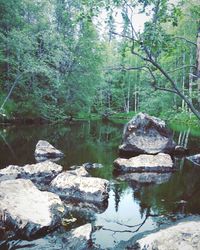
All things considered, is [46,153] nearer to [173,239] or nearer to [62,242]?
[62,242]

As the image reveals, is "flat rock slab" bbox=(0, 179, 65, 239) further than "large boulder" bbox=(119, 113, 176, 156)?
No

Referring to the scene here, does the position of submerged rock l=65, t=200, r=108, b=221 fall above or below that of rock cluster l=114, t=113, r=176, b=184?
below

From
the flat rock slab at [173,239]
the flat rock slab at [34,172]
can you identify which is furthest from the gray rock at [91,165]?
the flat rock slab at [173,239]

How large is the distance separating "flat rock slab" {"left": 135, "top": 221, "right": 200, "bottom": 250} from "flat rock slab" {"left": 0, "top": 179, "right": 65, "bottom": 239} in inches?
93.4

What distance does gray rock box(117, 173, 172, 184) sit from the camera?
507 inches

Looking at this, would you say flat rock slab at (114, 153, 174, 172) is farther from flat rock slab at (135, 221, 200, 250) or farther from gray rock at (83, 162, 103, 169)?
flat rock slab at (135, 221, 200, 250)

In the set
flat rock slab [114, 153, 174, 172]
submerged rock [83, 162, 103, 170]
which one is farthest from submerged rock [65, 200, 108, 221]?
submerged rock [83, 162, 103, 170]

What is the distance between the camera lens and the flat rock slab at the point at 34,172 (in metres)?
12.0

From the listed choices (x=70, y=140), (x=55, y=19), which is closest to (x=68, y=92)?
(x=55, y=19)

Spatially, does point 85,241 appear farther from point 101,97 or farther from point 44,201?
point 101,97

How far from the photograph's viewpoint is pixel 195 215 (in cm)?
926

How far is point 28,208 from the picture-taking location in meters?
8.21

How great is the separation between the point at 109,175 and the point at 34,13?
2965cm

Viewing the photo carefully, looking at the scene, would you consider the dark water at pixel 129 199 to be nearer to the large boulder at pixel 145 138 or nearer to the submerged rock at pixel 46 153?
the submerged rock at pixel 46 153
